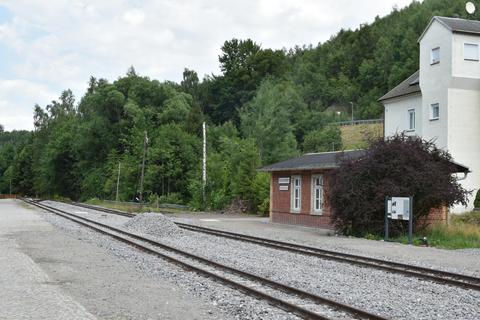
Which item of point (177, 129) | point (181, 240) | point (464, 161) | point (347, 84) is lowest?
point (181, 240)

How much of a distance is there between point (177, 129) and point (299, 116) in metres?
20.6

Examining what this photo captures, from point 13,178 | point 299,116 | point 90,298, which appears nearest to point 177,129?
point 299,116

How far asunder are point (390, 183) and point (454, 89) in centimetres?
1439

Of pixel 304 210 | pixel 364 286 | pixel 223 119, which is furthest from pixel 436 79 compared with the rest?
pixel 223 119

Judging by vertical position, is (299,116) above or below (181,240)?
above

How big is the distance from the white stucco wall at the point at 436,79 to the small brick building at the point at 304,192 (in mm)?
8262

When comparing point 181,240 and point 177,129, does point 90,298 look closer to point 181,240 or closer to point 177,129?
point 181,240

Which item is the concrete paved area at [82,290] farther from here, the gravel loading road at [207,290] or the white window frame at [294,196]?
the white window frame at [294,196]

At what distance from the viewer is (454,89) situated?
3397 cm

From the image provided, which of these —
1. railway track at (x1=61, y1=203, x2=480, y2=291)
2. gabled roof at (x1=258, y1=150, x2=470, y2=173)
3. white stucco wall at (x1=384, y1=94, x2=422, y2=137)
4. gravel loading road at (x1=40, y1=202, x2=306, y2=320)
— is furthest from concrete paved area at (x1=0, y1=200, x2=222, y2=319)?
white stucco wall at (x1=384, y1=94, x2=422, y2=137)

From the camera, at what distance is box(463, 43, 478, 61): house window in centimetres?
3359

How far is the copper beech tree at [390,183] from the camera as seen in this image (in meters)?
22.0

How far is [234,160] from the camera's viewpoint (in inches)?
1868

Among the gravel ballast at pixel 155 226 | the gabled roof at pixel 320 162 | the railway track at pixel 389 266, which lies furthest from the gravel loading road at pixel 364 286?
the gabled roof at pixel 320 162
